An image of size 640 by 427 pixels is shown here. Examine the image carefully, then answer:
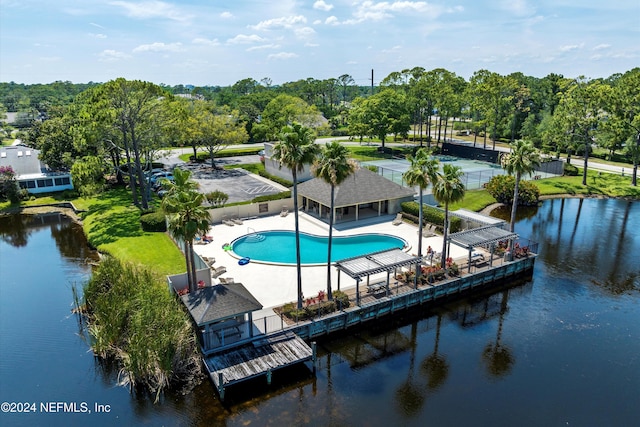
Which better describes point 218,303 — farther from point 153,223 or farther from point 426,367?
point 153,223

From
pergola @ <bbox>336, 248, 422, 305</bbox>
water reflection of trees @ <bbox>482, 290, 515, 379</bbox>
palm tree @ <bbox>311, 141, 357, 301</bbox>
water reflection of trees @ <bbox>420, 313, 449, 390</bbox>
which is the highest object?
palm tree @ <bbox>311, 141, 357, 301</bbox>

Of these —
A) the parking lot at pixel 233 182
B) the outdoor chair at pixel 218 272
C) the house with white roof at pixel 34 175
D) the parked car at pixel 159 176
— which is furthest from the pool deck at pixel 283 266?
the house with white roof at pixel 34 175

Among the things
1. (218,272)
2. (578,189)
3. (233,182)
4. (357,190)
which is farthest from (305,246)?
(578,189)

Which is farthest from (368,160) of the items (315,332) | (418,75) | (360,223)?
(315,332)

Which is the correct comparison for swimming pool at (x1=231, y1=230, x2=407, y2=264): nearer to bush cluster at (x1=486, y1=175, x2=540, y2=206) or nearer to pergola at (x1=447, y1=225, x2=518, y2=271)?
pergola at (x1=447, y1=225, x2=518, y2=271)

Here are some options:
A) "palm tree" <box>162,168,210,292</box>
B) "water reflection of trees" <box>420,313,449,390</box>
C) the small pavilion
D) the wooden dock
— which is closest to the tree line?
"palm tree" <box>162,168,210,292</box>

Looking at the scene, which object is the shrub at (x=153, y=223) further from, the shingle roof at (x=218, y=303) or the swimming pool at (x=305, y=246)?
the shingle roof at (x=218, y=303)

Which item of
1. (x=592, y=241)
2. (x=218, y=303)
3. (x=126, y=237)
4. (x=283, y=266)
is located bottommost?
(x=592, y=241)
